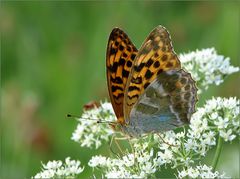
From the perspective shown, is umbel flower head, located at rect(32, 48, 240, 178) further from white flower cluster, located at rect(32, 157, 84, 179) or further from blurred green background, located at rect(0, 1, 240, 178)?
blurred green background, located at rect(0, 1, 240, 178)

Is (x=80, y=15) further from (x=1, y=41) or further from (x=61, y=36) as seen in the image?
(x=1, y=41)

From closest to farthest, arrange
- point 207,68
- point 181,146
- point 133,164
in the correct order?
point 133,164
point 181,146
point 207,68

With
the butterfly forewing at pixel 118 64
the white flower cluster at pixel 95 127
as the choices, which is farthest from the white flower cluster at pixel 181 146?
the white flower cluster at pixel 95 127

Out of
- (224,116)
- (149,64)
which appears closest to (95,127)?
(149,64)

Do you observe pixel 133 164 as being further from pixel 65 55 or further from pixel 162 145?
→ pixel 65 55

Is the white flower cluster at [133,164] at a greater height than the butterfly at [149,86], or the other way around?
the butterfly at [149,86]

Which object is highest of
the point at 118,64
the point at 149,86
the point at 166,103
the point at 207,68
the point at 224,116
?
the point at 207,68

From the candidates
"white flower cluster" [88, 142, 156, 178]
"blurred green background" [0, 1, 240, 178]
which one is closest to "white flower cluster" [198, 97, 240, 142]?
"white flower cluster" [88, 142, 156, 178]

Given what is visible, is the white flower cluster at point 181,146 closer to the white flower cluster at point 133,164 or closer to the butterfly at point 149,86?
the white flower cluster at point 133,164
